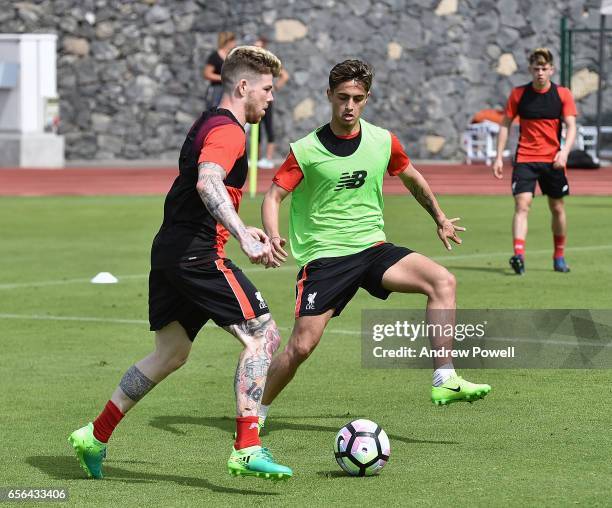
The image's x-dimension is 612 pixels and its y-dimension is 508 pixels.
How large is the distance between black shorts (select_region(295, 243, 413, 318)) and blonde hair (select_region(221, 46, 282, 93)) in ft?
5.24

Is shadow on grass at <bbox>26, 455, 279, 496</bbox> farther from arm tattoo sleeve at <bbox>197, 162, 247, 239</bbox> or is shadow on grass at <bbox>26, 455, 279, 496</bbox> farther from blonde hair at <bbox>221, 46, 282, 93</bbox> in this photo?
blonde hair at <bbox>221, 46, 282, 93</bbox>

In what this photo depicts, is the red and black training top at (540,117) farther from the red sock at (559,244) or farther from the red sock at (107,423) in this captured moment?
the red sock at (107,423)

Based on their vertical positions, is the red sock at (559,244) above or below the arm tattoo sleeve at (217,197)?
below

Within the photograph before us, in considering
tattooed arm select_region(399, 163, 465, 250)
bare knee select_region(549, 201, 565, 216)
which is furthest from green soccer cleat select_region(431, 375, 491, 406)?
bare knee select_region(549, 201, 565, 216)

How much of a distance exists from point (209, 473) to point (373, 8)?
27140mm

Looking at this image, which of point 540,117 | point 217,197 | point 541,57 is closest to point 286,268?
point 540,117

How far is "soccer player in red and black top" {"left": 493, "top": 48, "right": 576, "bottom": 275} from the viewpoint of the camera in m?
15.8

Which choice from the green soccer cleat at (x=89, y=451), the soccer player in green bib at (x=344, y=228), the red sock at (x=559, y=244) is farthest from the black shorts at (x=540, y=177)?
the green soccer cleat at (x=89, y=451)

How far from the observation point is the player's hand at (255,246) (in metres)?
6.74

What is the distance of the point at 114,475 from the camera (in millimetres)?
7543

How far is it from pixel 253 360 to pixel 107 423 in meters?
0.84

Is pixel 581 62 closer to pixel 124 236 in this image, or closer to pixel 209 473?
pixel 124 236

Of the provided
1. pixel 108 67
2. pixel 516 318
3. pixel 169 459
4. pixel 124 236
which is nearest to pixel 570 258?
pixel 516 318

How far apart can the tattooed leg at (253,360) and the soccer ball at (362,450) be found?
0.47 meters
